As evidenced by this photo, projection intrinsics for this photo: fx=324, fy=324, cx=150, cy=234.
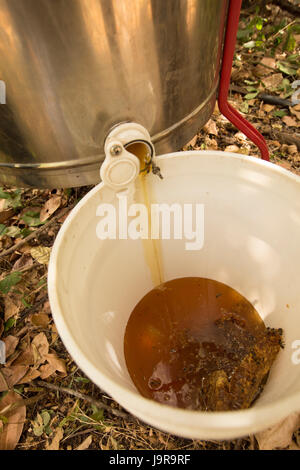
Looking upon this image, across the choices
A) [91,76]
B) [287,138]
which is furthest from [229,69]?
[287,138]

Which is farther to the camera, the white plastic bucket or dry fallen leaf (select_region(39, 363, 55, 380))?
dry fallen leaf (select_region(39, 363, 55, 380))

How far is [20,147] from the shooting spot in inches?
30.0

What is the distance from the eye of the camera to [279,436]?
768 millimetres

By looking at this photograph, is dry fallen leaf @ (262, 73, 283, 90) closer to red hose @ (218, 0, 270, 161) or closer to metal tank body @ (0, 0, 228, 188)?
red hose @ (218, 0, 270, 161)

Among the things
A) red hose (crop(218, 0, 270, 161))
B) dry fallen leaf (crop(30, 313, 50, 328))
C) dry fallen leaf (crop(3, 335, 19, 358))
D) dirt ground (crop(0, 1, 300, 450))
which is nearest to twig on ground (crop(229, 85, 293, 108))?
dirt ground (crop(0, 1, 300, 450))

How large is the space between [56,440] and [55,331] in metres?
0.28

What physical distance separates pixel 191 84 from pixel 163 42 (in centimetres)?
16

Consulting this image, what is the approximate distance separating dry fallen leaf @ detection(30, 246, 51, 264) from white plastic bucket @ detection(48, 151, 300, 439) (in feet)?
1.26

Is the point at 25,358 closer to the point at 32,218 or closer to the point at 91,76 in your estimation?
the point at 32,218

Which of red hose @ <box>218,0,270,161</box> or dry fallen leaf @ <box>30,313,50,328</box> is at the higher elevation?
red hose @ <box>218,0,270,161</box>

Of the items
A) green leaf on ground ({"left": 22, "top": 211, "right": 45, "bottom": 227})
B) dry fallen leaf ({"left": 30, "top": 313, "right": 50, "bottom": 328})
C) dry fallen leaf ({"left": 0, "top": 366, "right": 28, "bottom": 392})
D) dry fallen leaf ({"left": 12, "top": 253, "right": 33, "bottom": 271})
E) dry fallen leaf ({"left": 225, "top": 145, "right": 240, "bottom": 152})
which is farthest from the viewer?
dry fallen leaf ({"left": 225, "top": 145, "right": 240, "bottom": 152})

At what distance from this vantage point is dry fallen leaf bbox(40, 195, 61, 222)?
4.05 ft
